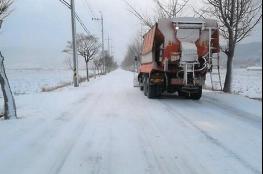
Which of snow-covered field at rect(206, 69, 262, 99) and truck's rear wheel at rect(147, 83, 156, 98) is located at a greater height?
truck's rear wheel at rect(147, 83, 156, 98)

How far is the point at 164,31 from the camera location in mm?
16672

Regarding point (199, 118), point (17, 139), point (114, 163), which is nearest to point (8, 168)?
point (114, 163)

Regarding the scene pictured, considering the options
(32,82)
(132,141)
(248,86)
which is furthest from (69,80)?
(132,141)

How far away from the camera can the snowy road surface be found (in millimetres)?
6543

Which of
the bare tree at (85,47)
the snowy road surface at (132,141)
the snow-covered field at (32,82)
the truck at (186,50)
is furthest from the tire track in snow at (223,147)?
the bare tree at (85,47)

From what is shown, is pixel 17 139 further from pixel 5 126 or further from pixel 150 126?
pixel 150 126

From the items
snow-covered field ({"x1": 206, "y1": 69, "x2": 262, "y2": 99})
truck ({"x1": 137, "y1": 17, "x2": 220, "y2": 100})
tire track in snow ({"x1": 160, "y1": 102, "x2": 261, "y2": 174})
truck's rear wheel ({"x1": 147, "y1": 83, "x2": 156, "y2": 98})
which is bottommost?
tire track in snow ({"x1": 160, "y1": 102, "x2": 261, "y2": 174})

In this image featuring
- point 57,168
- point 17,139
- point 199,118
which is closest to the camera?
point 57,168

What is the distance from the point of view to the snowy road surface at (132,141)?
21.5 feet

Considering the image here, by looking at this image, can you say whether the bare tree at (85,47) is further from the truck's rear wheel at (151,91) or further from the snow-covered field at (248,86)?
the truck's rear wheel at (151,91)

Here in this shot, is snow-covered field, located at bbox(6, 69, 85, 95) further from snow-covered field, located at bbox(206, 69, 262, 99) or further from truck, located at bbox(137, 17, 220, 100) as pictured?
snow-covered field, located at bbox(206, 69, 262, 99)

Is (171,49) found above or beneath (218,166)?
above

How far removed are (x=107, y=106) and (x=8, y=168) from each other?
8397 mm

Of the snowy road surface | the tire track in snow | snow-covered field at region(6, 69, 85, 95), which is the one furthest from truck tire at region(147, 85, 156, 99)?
snow-covered field at region(6, 69, 85, 95)
